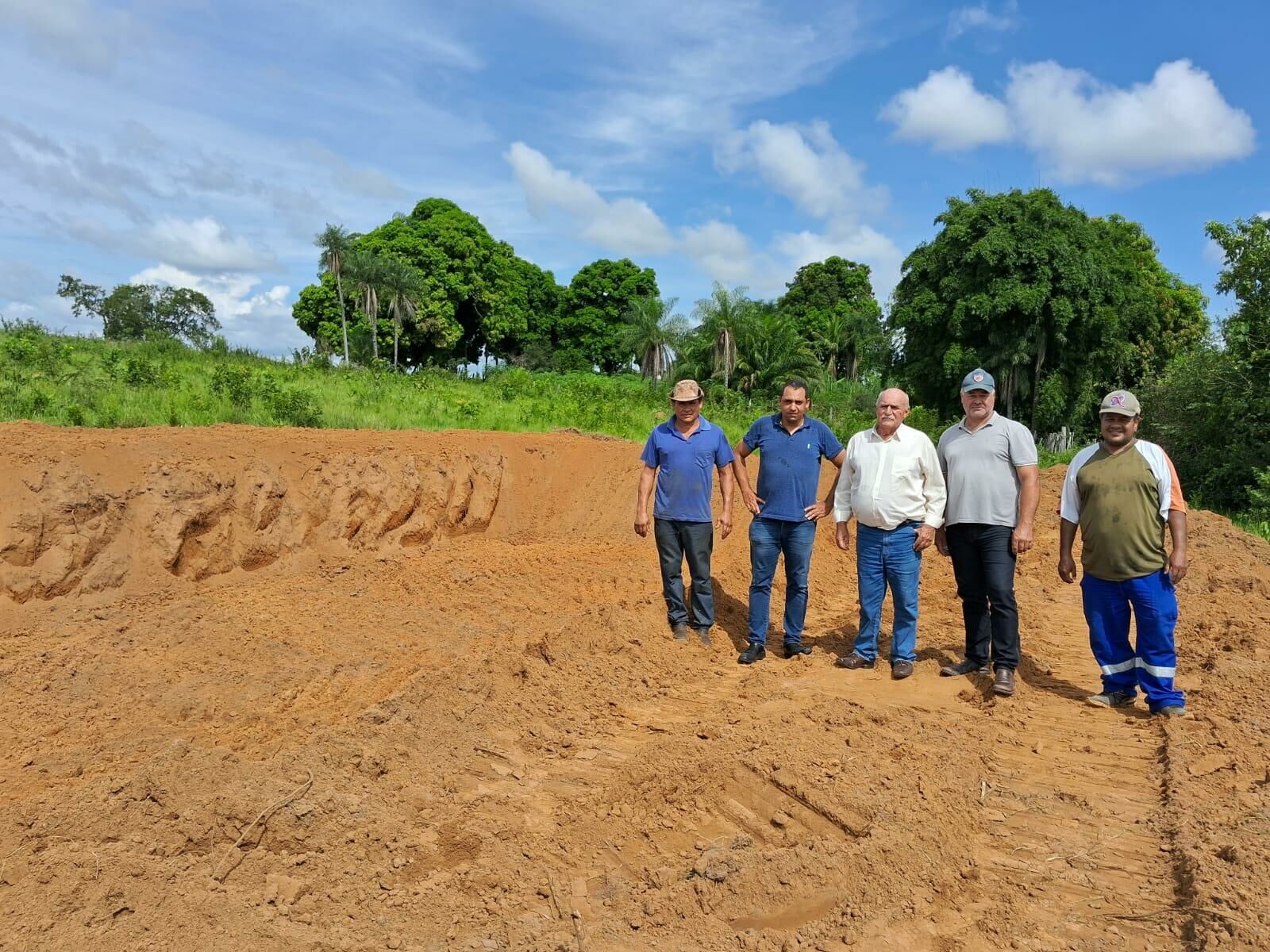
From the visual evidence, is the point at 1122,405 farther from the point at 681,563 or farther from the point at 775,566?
the point at 681,563

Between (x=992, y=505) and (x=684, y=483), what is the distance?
196cm

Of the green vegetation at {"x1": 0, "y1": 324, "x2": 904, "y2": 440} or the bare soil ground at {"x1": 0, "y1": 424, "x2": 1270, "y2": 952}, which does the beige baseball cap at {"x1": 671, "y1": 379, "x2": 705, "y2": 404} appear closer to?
the bare soil ground at {"x1": 0, "y1": 424, "x2": 1270, "y2": 952}

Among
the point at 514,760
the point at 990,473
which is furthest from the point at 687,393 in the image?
the point at 514,760

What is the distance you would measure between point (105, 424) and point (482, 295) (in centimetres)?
3019

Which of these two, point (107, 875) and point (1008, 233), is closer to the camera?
point (107, 875)

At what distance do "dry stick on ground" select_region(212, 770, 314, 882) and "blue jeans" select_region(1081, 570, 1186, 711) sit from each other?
14.0 ft

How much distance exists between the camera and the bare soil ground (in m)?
2.99

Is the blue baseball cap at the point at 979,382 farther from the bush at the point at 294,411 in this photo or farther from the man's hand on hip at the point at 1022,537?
the bush at the point at 294,411

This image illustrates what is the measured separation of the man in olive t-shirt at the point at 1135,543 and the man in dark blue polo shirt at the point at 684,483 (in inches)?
87.6

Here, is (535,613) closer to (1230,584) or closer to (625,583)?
(625,583)

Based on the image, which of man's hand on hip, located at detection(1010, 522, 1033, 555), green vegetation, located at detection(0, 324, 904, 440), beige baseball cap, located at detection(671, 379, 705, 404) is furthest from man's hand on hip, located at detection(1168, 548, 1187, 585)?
green vegetation, located at detection(0, 324, 904, 440)

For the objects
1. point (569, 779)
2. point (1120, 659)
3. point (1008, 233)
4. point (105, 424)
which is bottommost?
point (569, 779)

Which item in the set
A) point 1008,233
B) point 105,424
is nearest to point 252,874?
point 105,424

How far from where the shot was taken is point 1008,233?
70.6ft
